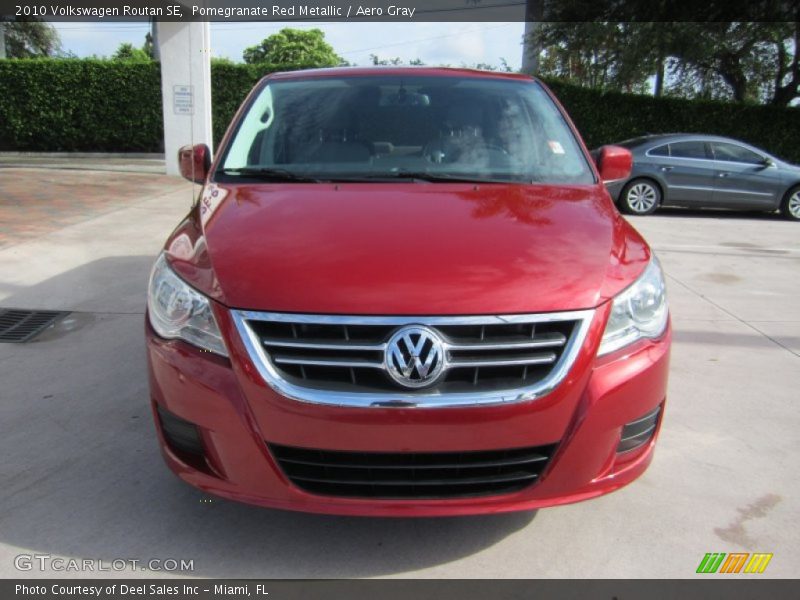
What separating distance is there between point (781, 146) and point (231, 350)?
58.3 feet

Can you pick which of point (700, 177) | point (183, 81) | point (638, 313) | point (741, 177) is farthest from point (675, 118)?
point (638, 313)

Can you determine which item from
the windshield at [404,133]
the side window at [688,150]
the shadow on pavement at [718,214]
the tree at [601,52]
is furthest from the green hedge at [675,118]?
the windshield at [404,133]

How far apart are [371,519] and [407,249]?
3.45 ft

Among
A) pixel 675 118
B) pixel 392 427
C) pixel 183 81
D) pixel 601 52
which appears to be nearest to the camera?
pixel 392 427

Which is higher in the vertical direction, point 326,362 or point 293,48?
point 293,48

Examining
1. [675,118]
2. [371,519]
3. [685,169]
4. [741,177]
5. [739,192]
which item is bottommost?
[371,519]

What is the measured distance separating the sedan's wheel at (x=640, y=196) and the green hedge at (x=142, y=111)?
602 cm

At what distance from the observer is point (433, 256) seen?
2.44 meters

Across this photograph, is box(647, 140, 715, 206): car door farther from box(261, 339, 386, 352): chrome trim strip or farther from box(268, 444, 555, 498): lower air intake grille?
box(261, 339, 386, 352): chrome trim strip

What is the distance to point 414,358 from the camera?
2.17m

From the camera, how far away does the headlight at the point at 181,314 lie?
2328 millimetres

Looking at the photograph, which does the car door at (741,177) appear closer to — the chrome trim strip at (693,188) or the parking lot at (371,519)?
the chrome trim strip at (693,188)

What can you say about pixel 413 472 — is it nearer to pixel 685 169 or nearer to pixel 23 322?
pixel 23 322

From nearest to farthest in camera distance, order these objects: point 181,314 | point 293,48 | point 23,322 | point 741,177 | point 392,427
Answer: point 392,427, point 181,314, point 23,322, point 741,177, point 293,48
